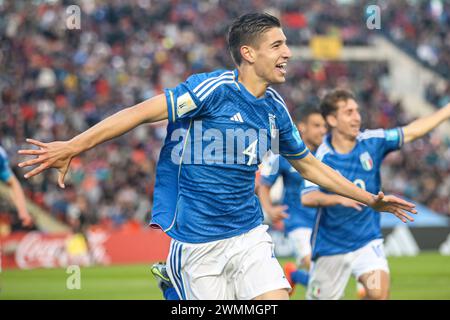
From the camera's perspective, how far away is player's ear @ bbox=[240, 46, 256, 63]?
6.69m

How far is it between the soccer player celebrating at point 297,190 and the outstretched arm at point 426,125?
2301 mm

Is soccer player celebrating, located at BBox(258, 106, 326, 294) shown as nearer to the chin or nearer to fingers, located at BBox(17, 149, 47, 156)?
the chin

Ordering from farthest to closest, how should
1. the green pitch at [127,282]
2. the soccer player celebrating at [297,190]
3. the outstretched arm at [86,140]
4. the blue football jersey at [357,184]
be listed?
the green pitch at [127,282]
the soccer player celebrating at [297,190]
the blue football jersey at [357,184]
the outstretched arm at [86,140]

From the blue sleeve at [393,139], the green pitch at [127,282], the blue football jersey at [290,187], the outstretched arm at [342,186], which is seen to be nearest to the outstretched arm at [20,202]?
the blue football jersey at [290,187]

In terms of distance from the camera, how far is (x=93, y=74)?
30.0 meters

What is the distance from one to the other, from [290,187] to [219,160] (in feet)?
20.2

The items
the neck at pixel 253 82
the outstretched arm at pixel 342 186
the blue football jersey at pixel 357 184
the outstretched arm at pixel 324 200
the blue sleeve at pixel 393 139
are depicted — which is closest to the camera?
the neck at pixel 253 82

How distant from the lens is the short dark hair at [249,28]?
21.8 ft

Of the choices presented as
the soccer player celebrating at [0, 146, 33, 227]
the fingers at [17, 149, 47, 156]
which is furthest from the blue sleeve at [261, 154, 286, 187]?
the fingers at [17, 149, 47, 156]

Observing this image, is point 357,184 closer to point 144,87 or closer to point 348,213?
point 348,213

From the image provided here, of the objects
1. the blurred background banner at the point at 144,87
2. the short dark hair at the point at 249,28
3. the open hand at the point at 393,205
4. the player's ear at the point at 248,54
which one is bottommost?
the open hand at the point at 393,205

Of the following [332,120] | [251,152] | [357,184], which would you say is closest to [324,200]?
[357,184]

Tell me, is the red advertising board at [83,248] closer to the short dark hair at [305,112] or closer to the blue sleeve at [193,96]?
the short dark hair at [305,112]

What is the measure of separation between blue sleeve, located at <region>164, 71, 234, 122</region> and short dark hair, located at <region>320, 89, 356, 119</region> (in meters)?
3.63
